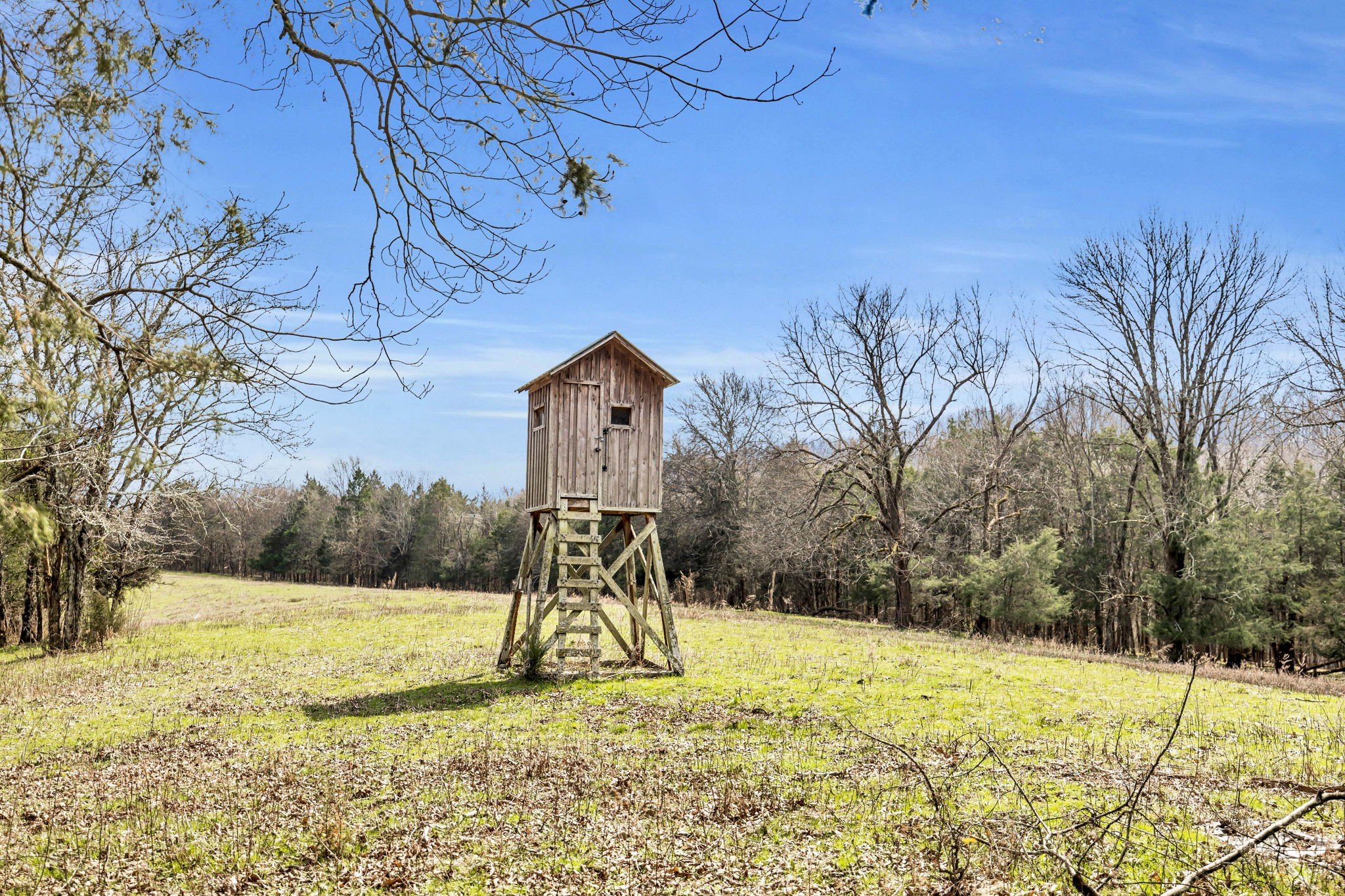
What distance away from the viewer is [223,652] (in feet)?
72.4

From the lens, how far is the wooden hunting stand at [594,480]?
17.1m

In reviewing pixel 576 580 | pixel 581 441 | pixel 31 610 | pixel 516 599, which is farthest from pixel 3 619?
pixel 581 441

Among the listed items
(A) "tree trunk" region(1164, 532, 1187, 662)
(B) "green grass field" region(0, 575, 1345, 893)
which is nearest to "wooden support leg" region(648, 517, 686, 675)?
(B) "green grass field" region(0, 575, 1345, 893)

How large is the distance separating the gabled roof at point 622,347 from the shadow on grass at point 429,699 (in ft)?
19.6

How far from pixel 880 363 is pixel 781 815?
27030mm

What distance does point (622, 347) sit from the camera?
17.9m

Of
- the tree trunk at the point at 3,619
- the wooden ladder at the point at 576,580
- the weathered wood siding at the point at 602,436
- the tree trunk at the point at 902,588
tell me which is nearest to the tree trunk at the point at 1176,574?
the tree trunk at the point at 902,588

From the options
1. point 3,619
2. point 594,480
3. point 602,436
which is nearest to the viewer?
point 594,480

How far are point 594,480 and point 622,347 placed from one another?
2.84 m

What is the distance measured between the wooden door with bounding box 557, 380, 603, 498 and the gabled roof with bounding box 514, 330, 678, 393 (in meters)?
0.38

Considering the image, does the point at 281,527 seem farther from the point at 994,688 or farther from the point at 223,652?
the point at 994,688

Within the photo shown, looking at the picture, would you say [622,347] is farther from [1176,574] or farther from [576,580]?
[1176,574]

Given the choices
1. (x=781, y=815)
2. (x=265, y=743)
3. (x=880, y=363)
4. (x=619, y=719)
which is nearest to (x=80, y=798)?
(x=265, y=743)

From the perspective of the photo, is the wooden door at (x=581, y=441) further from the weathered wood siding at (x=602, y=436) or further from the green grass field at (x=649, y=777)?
the green grass field at (x=649, y=777)
